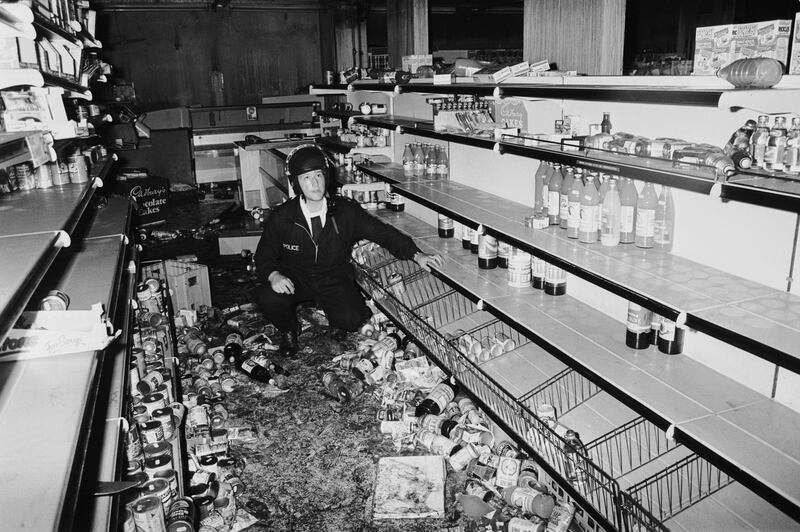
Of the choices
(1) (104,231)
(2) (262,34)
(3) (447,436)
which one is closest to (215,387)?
(1) (104,231)

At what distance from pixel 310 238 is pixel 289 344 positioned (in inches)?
34.3

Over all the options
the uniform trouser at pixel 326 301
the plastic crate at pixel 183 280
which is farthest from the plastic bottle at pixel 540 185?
the plastic crate at pixel 183 280

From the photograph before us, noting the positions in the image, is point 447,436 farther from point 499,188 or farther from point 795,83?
point 795,83

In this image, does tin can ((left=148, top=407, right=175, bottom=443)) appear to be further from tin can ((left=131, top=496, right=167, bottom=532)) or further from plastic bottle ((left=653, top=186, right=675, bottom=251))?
plastic bottle ((left=653, top=186, right=675, bottom=251))

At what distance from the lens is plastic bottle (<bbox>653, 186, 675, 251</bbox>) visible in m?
2.88

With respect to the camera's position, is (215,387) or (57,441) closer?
(57,441)

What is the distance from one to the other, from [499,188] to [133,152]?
933 cm

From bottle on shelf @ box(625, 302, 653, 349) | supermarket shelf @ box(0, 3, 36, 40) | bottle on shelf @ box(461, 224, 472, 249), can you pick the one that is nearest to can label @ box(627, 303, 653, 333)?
bottle on shelf @ box(625, 302, 653, 349)

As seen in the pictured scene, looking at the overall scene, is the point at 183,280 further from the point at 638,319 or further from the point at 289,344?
the point at 638,319

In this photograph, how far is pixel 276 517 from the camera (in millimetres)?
3092

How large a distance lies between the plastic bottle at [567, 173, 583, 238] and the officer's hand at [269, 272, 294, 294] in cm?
233

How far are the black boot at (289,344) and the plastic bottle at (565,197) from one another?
249cm

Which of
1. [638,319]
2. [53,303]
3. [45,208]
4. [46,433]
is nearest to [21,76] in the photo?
[45,208]

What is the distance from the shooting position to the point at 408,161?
5605mm
